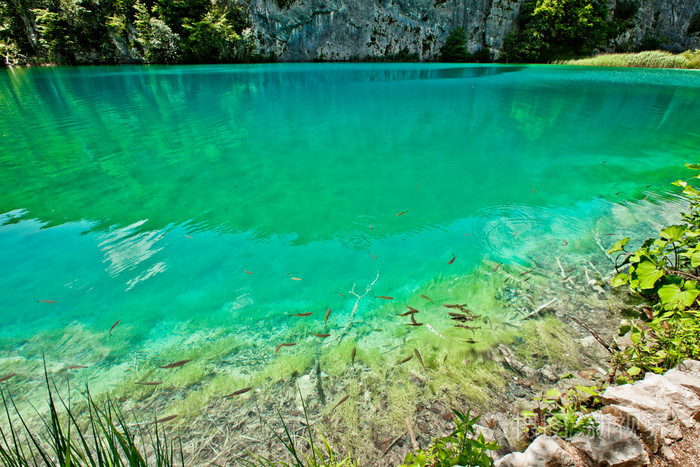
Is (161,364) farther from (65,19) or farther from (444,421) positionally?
(65,19)

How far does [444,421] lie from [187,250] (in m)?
3.46

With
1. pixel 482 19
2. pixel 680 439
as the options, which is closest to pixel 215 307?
pixel 680 439

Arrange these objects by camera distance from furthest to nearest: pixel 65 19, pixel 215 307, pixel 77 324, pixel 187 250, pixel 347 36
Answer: pixel 347 36, pixel 65 19, pixel 187 250, pixel 215 307, pixel 77 324

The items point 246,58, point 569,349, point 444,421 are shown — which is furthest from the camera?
point 246,58

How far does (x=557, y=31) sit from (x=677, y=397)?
157 ft

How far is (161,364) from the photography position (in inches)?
109

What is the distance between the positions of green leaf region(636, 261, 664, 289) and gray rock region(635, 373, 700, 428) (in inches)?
41.9

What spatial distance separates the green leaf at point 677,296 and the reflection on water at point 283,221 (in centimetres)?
103

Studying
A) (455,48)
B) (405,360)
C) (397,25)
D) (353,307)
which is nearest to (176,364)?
(353,307)

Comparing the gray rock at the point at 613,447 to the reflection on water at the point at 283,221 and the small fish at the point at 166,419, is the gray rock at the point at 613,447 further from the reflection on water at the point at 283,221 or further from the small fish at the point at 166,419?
the small fish at the point at 166,419

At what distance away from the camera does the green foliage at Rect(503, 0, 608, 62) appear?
36.6 m

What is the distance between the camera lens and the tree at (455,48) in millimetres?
39375

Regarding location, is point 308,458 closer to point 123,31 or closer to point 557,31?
point 123,31

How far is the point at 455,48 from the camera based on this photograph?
1564 inches
